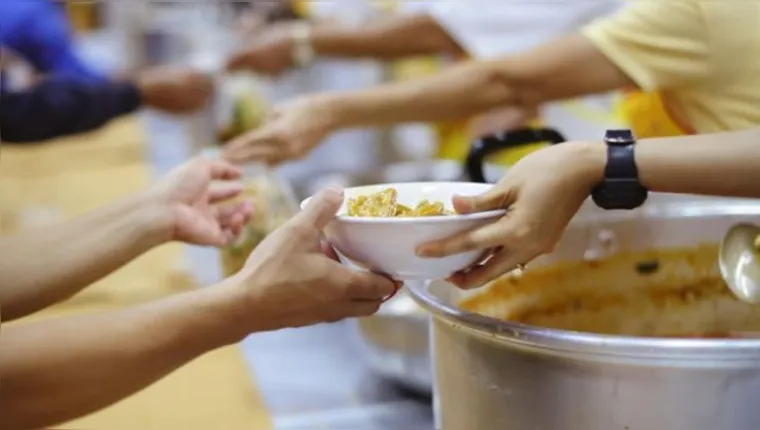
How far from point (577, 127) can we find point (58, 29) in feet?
5.39

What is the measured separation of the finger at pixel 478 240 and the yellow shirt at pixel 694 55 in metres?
0.35

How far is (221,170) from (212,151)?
0.27 m

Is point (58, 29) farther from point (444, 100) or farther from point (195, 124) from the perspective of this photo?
point (444, 100)

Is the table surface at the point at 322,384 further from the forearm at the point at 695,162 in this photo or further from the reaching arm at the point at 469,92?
the forearm at the point at 695,162

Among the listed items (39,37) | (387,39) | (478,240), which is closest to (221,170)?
(478,240)

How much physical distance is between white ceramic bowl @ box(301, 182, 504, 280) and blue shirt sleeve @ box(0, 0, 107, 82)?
6.06 ft

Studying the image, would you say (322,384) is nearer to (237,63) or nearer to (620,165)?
(620,165)

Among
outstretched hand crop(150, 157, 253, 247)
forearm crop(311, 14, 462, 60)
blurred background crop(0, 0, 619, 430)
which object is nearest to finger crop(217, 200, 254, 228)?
outstretched hand crop(150, 157, 253, 247)

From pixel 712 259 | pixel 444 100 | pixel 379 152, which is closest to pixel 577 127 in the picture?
pixel 444 100

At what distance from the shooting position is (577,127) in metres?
1.37

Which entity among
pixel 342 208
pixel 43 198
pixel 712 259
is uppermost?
pixel 342 208

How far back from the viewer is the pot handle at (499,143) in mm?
967

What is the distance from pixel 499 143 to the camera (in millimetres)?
980

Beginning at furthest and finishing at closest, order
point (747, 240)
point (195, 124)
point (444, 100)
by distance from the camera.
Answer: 1. point (195, 124)
2. point (444, 100)
3. point (747, 240)
